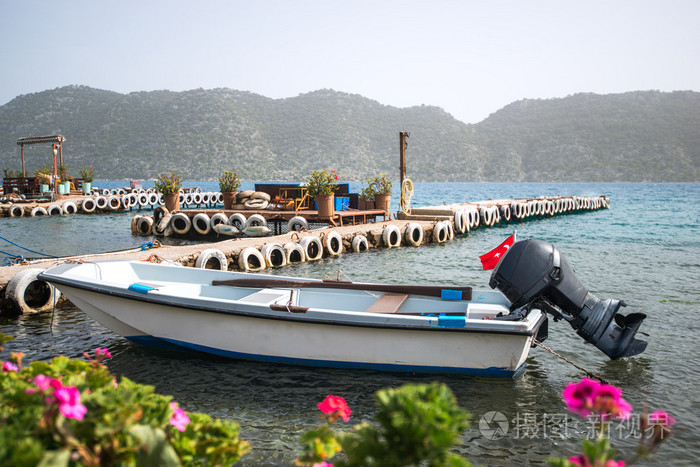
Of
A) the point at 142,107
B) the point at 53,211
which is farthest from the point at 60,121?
the point at 53,211

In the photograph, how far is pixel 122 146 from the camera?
129 m

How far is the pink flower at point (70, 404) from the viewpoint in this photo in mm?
1754

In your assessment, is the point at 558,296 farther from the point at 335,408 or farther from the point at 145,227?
the point at 145,227

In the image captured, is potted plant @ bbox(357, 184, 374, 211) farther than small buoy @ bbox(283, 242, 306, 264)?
Yes

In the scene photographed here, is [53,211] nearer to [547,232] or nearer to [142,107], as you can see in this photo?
[547,232]

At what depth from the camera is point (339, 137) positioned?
14762 cm

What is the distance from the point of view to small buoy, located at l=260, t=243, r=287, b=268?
13734 millimetres

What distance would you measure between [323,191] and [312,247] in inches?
170

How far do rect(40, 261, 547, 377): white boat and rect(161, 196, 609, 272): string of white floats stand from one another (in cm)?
463

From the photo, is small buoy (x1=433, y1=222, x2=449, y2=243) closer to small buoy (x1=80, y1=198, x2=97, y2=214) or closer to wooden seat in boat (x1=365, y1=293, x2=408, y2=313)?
wooden seat in boat (x1=365, y1=293, x2=408, y2=313)

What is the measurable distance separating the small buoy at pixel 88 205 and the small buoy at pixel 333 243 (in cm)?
Result: 2310

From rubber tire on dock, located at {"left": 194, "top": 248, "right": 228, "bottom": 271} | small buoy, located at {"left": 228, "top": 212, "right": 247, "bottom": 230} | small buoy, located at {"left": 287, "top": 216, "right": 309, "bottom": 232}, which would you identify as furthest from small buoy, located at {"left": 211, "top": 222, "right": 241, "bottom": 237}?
rubber tire on dock, located at {"left": 194, "top": 248, "right": 228, "bottom": 271}

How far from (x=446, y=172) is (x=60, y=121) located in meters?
107

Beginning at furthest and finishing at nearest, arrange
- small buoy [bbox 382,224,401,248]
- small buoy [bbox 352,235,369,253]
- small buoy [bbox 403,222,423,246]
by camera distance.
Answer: small buoy [bbox 403,222,423,246] → small buoy [bbox 382,224,401,248] → small buoy [bbox 352,235,369,253]
